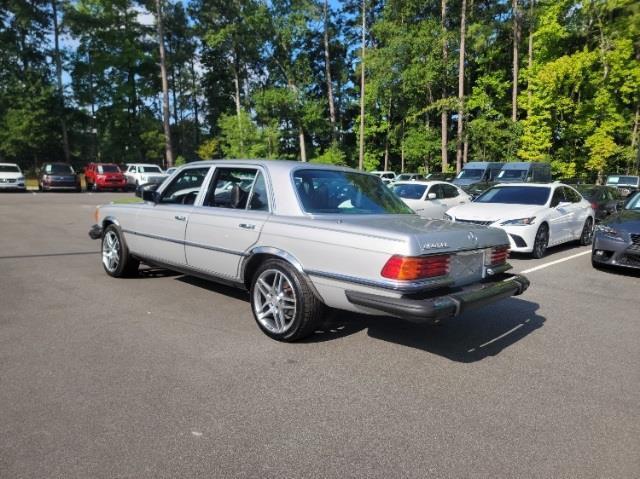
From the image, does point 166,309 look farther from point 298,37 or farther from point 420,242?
point 298,37

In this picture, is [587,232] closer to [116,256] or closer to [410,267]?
[410,267]

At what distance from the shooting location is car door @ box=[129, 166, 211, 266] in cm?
527

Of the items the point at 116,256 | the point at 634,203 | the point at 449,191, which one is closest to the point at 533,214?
the point at 634,203

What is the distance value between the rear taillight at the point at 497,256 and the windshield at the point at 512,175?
17.8 meters

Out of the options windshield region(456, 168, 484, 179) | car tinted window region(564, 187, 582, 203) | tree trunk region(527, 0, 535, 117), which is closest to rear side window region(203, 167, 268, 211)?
car tinted window region(564, 187, 582, 203)

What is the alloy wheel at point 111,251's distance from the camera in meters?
6.39

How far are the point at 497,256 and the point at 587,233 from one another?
808cm

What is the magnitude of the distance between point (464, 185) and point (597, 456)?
19.6m

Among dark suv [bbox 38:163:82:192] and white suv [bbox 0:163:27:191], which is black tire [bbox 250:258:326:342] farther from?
dark suv [bbox 38:163:82:192]

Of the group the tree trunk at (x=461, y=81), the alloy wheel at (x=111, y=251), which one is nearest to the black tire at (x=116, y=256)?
the alloy wheel at (x=111, y=251)

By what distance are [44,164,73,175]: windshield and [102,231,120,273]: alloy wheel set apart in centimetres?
2423

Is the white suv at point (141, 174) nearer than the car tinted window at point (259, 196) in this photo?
No

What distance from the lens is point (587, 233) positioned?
11.0 m

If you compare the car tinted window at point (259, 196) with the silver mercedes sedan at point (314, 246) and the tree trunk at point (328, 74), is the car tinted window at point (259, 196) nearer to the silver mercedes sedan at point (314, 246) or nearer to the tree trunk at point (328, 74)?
the silver mercedes sedan at point (314, 246)
